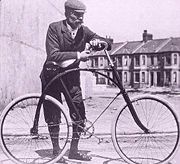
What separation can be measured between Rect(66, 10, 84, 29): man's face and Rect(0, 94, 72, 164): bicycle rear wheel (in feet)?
2.06

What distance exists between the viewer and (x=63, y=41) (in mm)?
2941

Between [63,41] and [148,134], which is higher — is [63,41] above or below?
above

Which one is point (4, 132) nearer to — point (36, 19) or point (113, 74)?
point (113, 74)

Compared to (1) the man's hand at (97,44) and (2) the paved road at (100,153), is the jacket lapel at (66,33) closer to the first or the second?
(1) the man's hand at (97,44)

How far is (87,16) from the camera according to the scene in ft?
11.2

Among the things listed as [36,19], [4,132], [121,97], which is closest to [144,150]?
[121,97]

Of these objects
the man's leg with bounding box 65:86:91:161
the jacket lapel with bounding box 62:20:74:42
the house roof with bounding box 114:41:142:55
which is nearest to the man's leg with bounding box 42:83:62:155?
the man's leg with bounding box 65:86:91:161

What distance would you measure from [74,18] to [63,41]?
21 centimetres

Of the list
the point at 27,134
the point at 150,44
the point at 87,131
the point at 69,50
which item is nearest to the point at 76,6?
the point at 69,50

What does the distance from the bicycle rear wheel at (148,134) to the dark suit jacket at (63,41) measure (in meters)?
0.55

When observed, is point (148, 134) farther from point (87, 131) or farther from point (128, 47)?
point (128, 47)

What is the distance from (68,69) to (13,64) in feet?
3.85

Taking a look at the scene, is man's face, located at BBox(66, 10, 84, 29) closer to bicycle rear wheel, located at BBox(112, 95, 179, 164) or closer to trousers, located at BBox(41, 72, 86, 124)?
trousers, located at BBox(41, 72, 86, 124)

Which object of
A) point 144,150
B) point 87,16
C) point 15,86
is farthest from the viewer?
point 15,86
